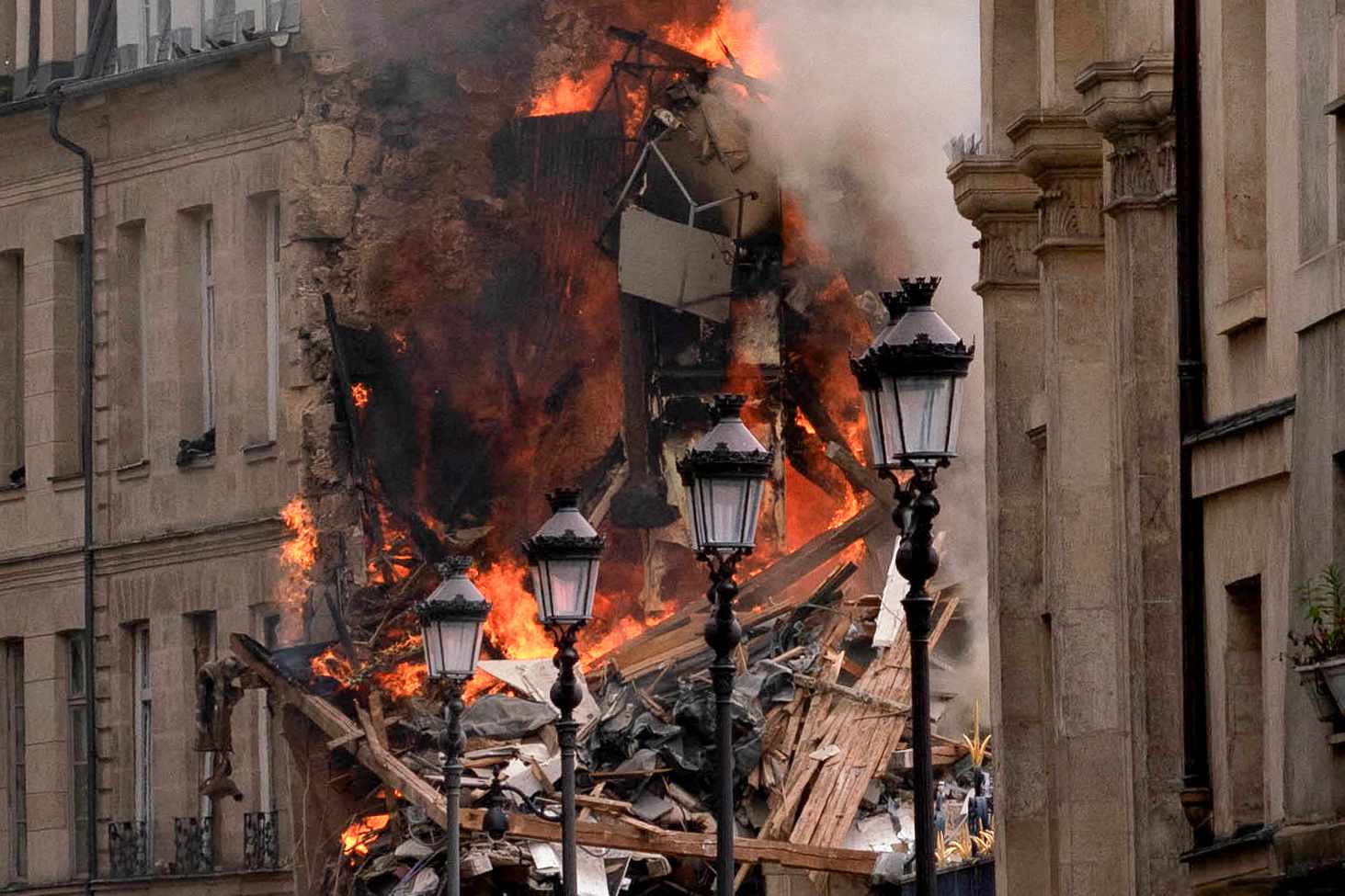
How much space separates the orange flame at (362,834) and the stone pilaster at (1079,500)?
652 inches

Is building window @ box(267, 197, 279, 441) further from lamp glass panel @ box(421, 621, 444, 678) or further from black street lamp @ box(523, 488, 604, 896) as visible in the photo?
black street lamp @ box(523, 488, 604, 896)

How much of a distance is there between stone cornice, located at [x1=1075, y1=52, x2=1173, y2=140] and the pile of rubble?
11.4 metres

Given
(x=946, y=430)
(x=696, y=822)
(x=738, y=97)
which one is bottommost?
(x=696, y=822)

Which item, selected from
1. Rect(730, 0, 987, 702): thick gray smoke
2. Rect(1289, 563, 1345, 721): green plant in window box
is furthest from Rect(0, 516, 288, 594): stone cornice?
Rect(1289, 563, 1345, 721): green plant in window box

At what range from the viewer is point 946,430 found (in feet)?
56.4

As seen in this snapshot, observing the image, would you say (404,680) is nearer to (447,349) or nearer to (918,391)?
(447,349)

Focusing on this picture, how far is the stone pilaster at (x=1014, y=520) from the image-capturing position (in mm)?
24469

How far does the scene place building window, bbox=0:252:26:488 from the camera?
166 feet

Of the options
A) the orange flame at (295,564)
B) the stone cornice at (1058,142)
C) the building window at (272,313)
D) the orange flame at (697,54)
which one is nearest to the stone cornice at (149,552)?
the orange flame at (295,564)

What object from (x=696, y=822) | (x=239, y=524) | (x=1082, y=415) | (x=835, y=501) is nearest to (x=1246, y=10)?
(x=1082, y=415)

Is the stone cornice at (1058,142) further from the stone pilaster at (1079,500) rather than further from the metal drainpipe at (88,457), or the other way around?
the metal drainpipe at (88,457)

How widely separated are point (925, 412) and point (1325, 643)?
1.96 m

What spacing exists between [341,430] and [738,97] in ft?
18.1

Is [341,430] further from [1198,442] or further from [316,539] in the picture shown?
[1198,442]
